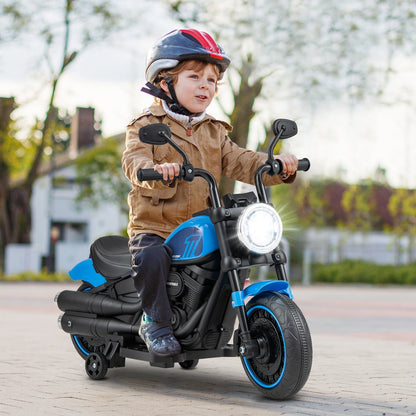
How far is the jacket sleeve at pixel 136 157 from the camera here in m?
4.55

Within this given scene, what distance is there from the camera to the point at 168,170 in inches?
167

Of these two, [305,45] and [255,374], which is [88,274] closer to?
[255,374]

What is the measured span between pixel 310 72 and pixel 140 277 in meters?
13.4

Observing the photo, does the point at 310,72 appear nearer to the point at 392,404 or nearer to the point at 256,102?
the point at 256,102

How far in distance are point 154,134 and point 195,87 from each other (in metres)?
0.68

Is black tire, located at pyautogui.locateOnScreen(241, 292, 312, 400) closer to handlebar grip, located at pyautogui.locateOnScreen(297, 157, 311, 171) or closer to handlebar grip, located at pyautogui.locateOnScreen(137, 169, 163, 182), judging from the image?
handlebar grip, located at pyautogui.locateOnScreen(297, 157, 311, 171)

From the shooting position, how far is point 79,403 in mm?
4484

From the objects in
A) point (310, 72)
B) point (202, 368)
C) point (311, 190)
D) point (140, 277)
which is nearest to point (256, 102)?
point (310, 72)

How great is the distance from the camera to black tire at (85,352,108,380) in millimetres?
5266

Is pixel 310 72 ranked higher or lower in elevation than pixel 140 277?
higher

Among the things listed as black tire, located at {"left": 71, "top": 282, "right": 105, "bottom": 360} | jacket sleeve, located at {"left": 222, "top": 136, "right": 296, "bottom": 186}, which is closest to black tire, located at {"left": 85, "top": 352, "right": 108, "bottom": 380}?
black tire, located at {"left": 71, "top": 282, "right": 105, "bottom": 360}

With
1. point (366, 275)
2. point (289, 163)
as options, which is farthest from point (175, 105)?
point (366, 275)

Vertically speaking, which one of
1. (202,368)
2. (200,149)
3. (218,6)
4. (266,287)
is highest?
(218,6)

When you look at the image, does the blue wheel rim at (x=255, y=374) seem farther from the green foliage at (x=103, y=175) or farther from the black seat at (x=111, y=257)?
the green foliage at (x=103, y=175)
